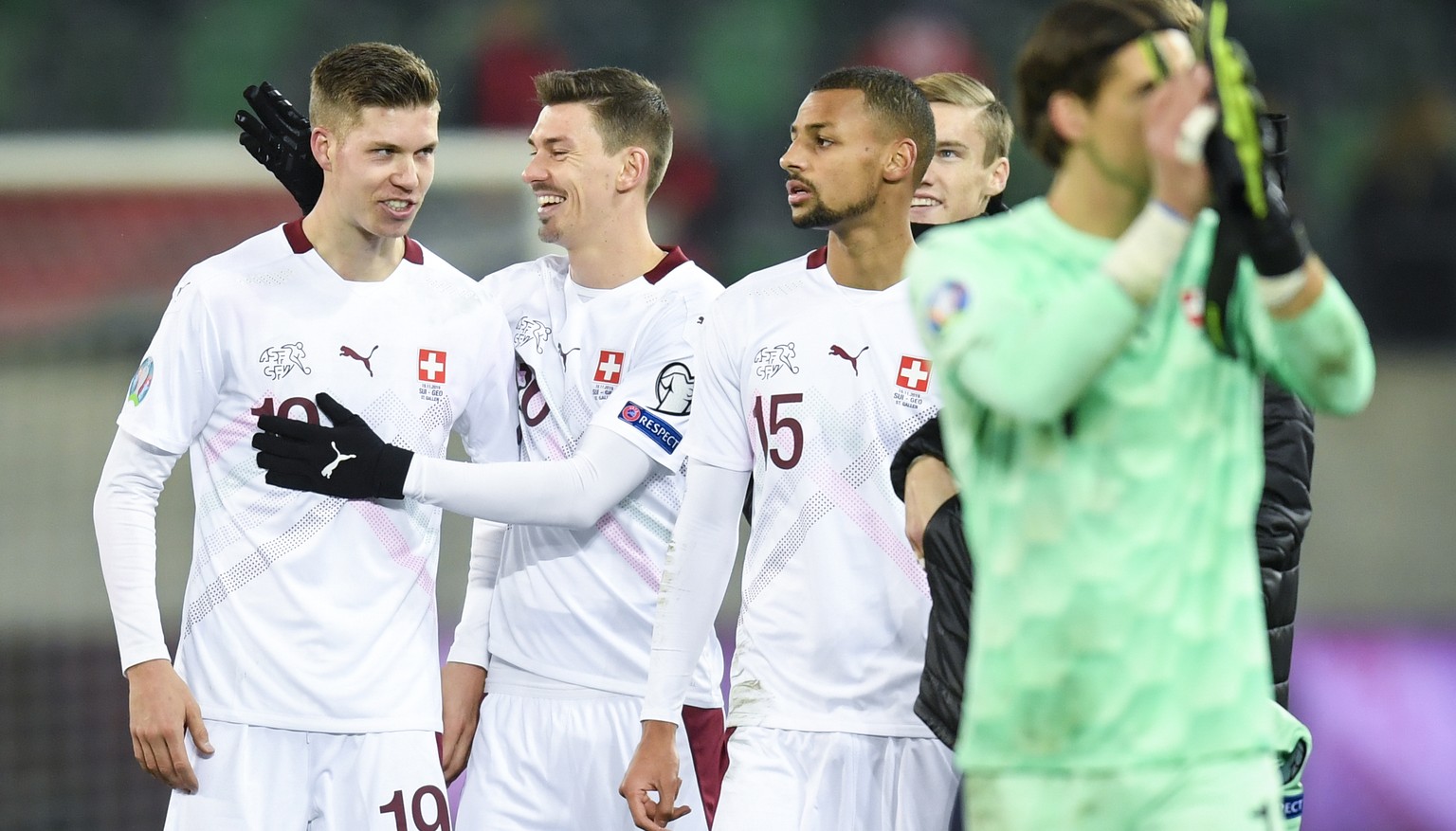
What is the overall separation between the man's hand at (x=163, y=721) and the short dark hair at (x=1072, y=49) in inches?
93.3

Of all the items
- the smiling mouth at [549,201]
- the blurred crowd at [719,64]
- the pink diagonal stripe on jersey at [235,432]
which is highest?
the blurred crowd at [719,64]

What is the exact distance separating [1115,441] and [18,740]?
6.86 m

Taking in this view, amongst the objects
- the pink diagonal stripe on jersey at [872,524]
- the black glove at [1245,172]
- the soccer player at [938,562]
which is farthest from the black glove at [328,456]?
the black glove at [1245,172]

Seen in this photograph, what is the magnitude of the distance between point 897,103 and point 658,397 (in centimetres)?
94

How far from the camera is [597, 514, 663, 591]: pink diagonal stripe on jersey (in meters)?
4.70

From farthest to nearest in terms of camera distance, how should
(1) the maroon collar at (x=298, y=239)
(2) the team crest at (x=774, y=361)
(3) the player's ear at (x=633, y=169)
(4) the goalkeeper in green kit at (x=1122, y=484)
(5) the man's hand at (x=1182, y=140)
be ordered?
(3) the player's ear at (x=633, y=169), (1) the maroon collar at (x=298, y=239), (2) the team crest at (x=774, y=361), (4) the goalkeeper in green kit at (x=1122, y=484), (5) the man's hand at (x=1182, y=140)

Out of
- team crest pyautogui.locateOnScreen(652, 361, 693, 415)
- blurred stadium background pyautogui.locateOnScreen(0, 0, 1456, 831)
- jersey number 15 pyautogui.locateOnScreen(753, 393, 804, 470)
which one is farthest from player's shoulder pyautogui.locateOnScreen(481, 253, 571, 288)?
blurred stadium background pyautogui.locateOnScreen(0, 0, 1456, 831)

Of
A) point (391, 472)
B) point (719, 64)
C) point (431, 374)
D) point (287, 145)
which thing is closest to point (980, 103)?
point (431, 374)

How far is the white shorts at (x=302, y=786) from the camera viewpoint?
13.3 ft

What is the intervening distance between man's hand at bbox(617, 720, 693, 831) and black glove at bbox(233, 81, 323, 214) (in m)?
1.71

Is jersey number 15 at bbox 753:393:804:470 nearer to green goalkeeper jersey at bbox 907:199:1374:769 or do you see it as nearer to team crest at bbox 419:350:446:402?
team crest at bbox 419:350:446:402

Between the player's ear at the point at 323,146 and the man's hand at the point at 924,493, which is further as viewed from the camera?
the player's ear at the point at 323,146

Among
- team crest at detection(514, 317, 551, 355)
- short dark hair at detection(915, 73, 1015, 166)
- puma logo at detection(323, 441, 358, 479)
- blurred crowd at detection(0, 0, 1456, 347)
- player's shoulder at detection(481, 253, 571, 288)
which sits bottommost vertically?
puma logo at detection(323, 441, 358, 479)

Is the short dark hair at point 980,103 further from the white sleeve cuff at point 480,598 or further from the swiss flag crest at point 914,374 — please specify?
the white sleeve cuff at point 480,598
